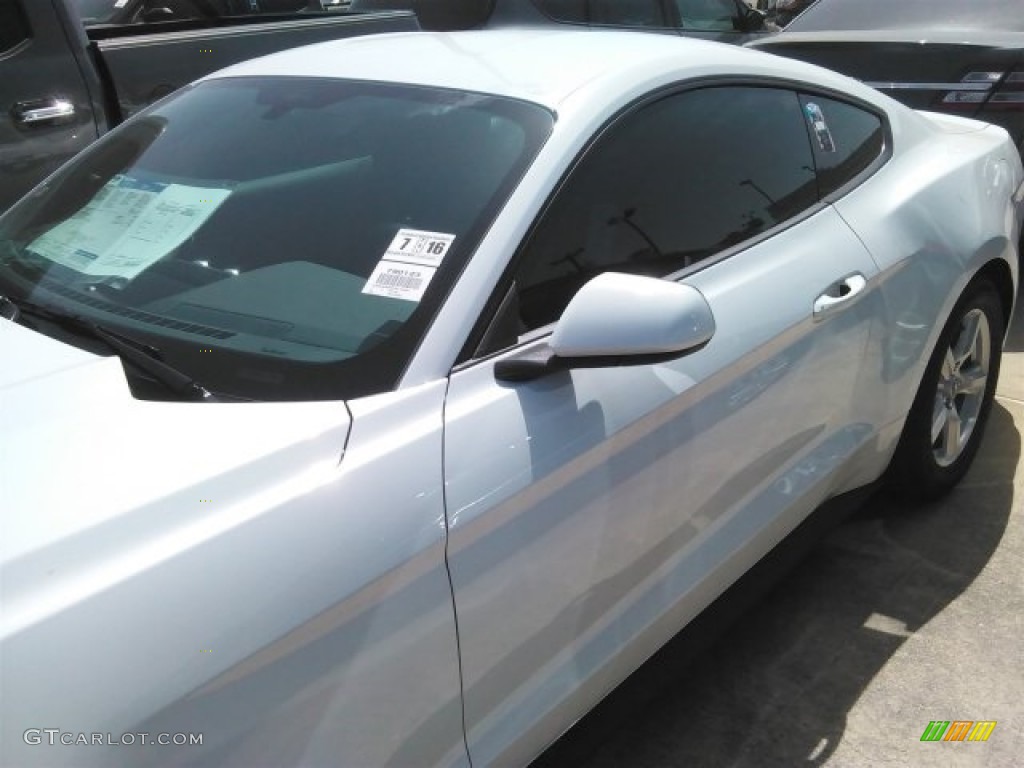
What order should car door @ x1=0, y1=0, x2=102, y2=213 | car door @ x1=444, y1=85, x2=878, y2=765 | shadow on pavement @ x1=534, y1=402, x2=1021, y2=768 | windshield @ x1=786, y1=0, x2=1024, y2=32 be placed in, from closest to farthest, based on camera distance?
car door @ x1=444, y1=85, x2=878, y2=765 < shadow on pavement @ x1=534, y1=402, x2=1021, y2=768 < car door @ x1=0, y1=0, x2=102, y2=213 < windshield @ x1=786, y1=0, x2=1024, y2=32

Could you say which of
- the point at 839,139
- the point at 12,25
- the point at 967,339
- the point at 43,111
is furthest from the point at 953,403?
the point at 12,25

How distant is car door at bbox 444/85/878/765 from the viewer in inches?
68.9

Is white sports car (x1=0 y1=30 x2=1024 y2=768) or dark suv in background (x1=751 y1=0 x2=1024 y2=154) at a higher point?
white sports car (x1=0 y1=30 x2=1024 y2=768)

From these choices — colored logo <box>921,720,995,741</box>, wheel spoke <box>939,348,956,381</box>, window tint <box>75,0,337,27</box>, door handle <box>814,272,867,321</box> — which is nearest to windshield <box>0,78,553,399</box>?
door handle <box>814,272,867,321</box>

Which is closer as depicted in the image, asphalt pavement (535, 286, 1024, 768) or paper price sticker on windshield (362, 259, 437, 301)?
paper price sticker on windshield (362, 259, 437, 301)

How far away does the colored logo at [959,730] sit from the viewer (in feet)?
8.16

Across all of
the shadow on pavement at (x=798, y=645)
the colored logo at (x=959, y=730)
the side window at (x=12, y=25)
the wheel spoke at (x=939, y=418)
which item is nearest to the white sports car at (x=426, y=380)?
the shadow on pavement at (x=798, y=645)

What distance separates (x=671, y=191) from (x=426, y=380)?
0.91 meters

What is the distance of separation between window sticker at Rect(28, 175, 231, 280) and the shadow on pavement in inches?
51.3

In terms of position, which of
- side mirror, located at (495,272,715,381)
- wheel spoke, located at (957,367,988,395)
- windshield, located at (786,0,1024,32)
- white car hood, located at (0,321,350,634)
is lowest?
wheel spoke, located at (957,367,988,395)

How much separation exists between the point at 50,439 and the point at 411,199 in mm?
823

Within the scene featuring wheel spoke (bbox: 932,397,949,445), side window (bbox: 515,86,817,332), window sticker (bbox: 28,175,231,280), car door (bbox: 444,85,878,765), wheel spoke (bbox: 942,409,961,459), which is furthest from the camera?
wheel spoke (bbox: 942,409,961,459)

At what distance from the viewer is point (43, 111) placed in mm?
3975

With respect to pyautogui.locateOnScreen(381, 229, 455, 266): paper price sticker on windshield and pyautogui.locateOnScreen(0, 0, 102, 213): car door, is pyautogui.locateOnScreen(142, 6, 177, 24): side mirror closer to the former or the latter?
pyautogui.locateOnScreen(0, 0, 102, 213): car door
